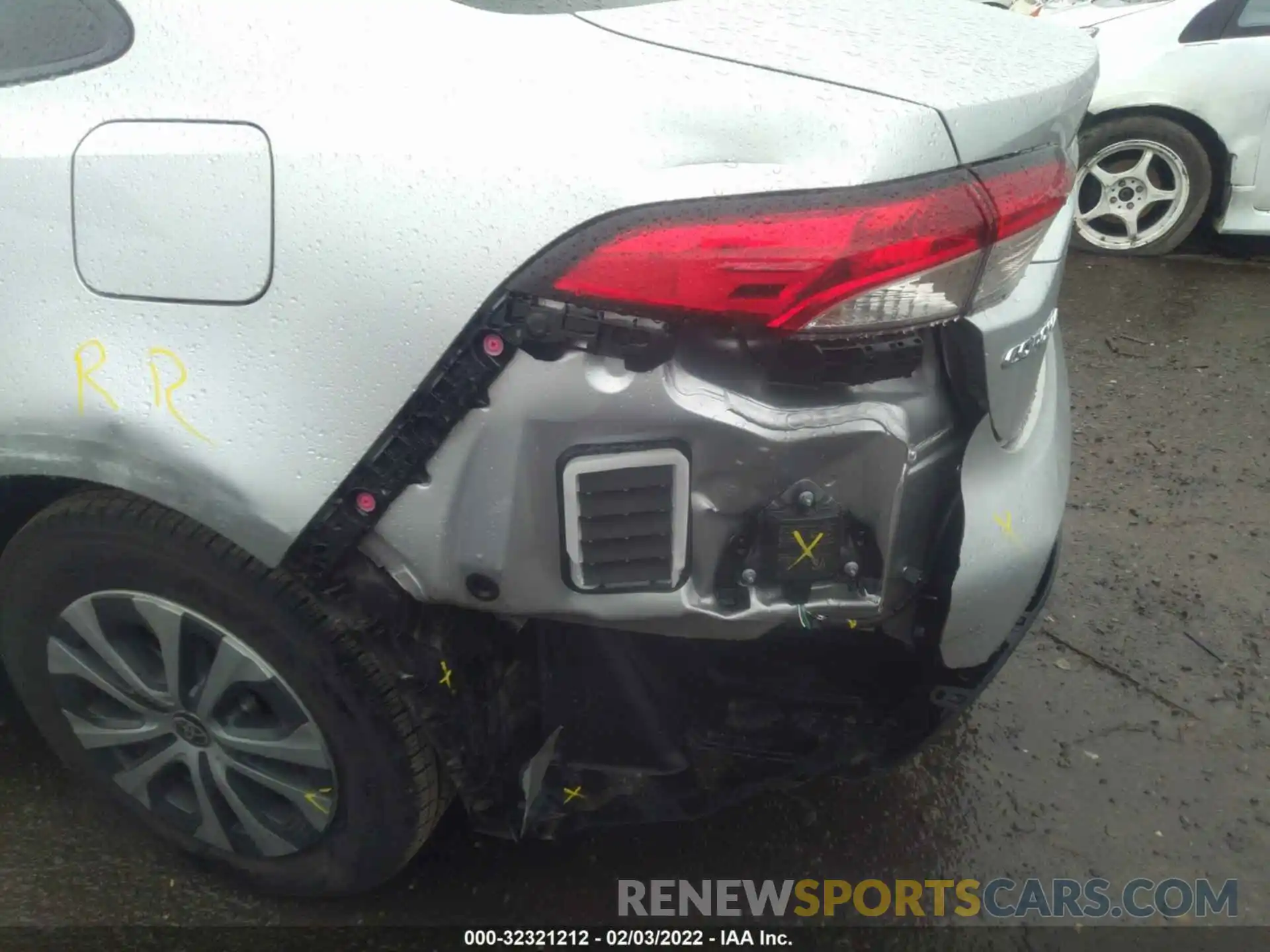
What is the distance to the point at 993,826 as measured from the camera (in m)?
2.10

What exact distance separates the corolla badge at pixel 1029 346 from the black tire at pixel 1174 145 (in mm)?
3871

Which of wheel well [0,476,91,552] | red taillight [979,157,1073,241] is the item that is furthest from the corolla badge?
wheel well [0,476,91,552]

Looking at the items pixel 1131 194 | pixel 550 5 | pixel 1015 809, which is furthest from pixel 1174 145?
pixel 550 5

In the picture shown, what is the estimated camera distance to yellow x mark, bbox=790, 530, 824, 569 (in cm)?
135

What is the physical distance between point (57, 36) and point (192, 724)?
42.6 inches

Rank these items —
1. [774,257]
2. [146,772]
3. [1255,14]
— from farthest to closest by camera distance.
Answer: [1255,14]
[146,772]
[774,257]

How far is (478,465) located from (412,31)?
563 mm

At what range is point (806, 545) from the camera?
136 cm

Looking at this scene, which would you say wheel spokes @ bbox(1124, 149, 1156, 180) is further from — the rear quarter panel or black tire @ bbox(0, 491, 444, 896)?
black tire @ bbox(0, 491, 444, 896)

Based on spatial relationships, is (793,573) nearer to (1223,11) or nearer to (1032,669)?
(1032,669)

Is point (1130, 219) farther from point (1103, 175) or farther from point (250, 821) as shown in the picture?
point (250, 821)

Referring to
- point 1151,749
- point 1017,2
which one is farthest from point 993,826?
point 1017,2

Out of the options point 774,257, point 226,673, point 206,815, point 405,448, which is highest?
point 774,257

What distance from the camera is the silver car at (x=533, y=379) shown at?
4.04 feet
